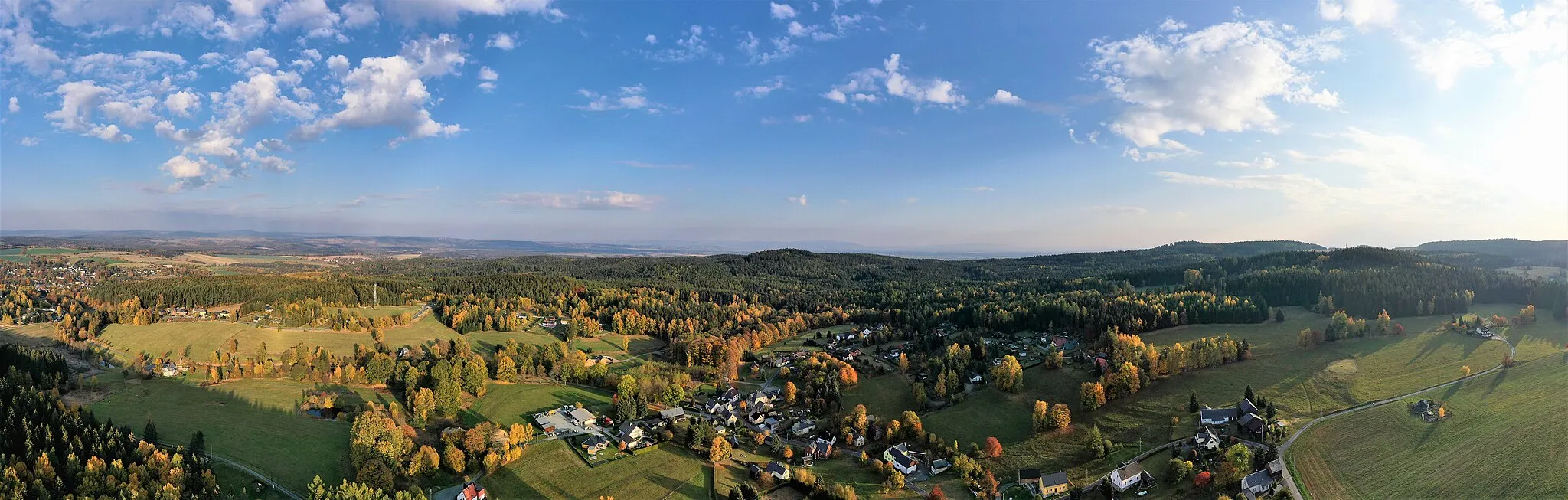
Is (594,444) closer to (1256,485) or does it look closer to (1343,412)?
(1256,485)

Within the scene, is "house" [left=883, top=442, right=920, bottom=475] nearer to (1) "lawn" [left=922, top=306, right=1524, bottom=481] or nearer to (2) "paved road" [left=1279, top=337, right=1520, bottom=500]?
(1) "lawn" [left=922, top=306, right=1524, bottom=481]

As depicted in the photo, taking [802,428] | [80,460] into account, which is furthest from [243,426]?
[802,428]

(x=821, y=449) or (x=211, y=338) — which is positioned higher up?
(x=211, y=338)

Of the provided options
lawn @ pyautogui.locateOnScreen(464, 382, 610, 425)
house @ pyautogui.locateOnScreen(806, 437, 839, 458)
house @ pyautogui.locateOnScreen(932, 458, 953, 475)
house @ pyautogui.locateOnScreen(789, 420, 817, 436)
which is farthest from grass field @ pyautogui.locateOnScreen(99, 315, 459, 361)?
house @ pyautogui.locateOnScreen(932, 458, 953, 475)

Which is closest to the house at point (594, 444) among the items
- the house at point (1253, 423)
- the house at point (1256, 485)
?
the house at point (1256, 485)

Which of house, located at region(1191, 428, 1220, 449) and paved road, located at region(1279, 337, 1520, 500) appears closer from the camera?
paved road, located at region(1279, 337, 1520, 500)

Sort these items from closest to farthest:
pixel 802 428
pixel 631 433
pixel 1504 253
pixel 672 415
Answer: pixel 631 433 → pixel 802 428 → pixel 672 415 → pixel 1504 253

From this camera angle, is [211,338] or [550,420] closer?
[550,420]
